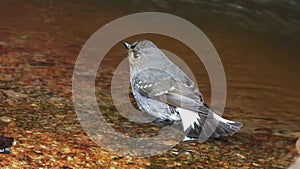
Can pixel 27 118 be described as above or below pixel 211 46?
below

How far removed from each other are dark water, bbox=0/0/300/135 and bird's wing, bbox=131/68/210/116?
2.81 ft

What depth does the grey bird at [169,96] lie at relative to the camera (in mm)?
4879

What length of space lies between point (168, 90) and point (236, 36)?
5.15 m

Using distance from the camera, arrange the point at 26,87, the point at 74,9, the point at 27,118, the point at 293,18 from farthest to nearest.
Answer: the point at 293,18 < the point at 74,9 < the point at 26,87 < the point at 27,118

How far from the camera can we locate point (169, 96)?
511 centimetres

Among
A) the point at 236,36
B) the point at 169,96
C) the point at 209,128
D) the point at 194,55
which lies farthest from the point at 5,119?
the point at 236,36

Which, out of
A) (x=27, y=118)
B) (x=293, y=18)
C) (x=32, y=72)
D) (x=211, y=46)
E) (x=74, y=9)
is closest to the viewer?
(x=27, y=118)

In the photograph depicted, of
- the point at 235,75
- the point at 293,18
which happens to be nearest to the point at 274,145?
the point at 235,75

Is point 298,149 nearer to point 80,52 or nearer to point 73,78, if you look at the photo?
point 73,78

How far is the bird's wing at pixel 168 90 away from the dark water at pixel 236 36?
857mm

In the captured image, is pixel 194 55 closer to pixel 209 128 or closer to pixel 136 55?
pixel 136 55

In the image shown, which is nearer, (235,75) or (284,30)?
(235,75)

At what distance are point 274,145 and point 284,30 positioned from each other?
6.18m

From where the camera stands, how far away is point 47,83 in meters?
5.93
